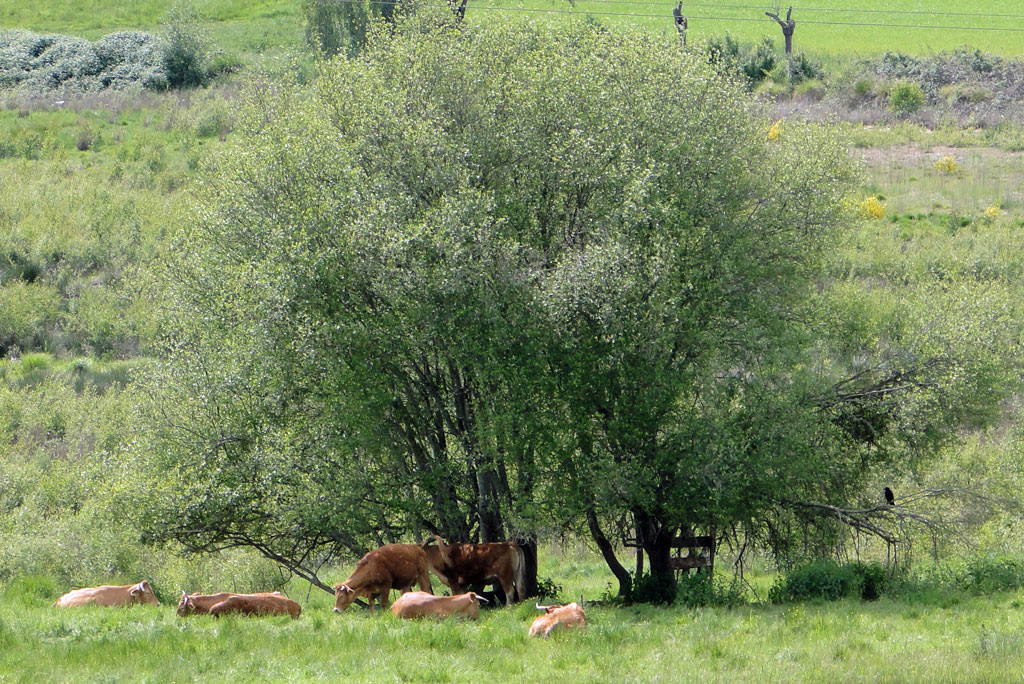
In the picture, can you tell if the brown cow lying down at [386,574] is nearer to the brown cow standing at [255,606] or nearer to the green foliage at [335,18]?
the brown cow standing at [255,606]

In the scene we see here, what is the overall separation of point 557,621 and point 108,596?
817 centimetres

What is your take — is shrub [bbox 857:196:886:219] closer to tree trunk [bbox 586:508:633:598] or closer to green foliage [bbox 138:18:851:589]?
green foliage [bbox 138:18:851:589]

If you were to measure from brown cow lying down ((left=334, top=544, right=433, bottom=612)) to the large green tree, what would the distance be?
1251 mm

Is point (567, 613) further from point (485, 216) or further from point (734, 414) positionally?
point (485, 216)

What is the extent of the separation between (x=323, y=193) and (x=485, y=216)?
3.21 meters

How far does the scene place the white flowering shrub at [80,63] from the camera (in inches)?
2985

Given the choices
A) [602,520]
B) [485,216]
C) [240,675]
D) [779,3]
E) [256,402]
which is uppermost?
[779,3]

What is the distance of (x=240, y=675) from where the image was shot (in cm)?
1342

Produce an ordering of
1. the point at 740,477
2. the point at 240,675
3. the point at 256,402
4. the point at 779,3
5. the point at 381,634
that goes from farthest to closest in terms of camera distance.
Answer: the point at 779,3 → the point at 256,402 → the point at 740,477 → the point at 381,634 → the point at 240,675

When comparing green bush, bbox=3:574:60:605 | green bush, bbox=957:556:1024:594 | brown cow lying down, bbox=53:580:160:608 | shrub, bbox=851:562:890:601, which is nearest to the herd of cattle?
brown cow lying down, bbox=53:580:160:608

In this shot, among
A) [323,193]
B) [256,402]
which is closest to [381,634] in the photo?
[256,402]

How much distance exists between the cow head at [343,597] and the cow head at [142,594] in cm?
334

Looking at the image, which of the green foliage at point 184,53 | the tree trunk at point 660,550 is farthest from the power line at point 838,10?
the tree trunk at point 660,550

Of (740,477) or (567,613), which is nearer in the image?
(567,613)
